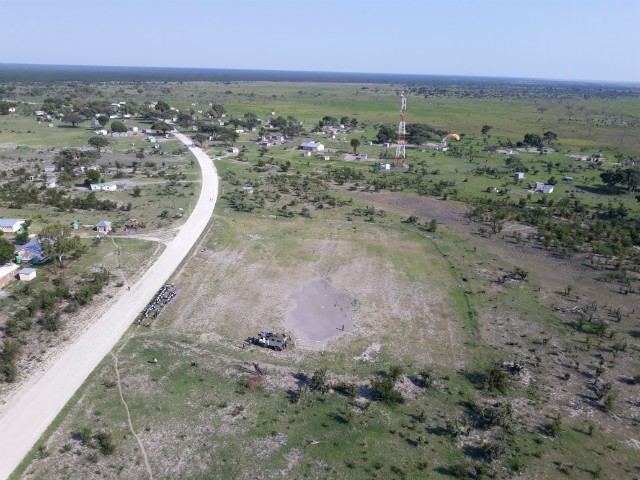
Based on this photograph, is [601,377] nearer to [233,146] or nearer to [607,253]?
[607,253]

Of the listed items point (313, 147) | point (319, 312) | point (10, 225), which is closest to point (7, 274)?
point (10, 225)

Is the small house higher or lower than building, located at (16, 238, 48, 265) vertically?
lower

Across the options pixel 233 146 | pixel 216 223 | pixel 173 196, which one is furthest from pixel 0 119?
pixel 216 223

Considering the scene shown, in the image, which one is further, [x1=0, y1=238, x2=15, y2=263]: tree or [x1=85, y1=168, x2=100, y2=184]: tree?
[x1=85, y1=168, x2=100, y2=184]: tree

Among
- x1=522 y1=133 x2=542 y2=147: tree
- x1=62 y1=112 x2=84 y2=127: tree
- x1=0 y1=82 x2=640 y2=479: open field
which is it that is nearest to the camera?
x1=0 y1=82 x2=640 y2=479: open field

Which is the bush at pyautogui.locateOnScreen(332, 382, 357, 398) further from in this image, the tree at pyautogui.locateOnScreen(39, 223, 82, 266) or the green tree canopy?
the green tree canopy

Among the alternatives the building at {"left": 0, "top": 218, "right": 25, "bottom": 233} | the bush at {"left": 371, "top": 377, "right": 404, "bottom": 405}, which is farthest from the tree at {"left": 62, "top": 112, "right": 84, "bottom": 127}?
the bush at {"left": 371, "top": 377, "right": 404, "bottom": 405}

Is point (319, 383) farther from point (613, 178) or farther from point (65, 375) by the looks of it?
point (613, 178)
